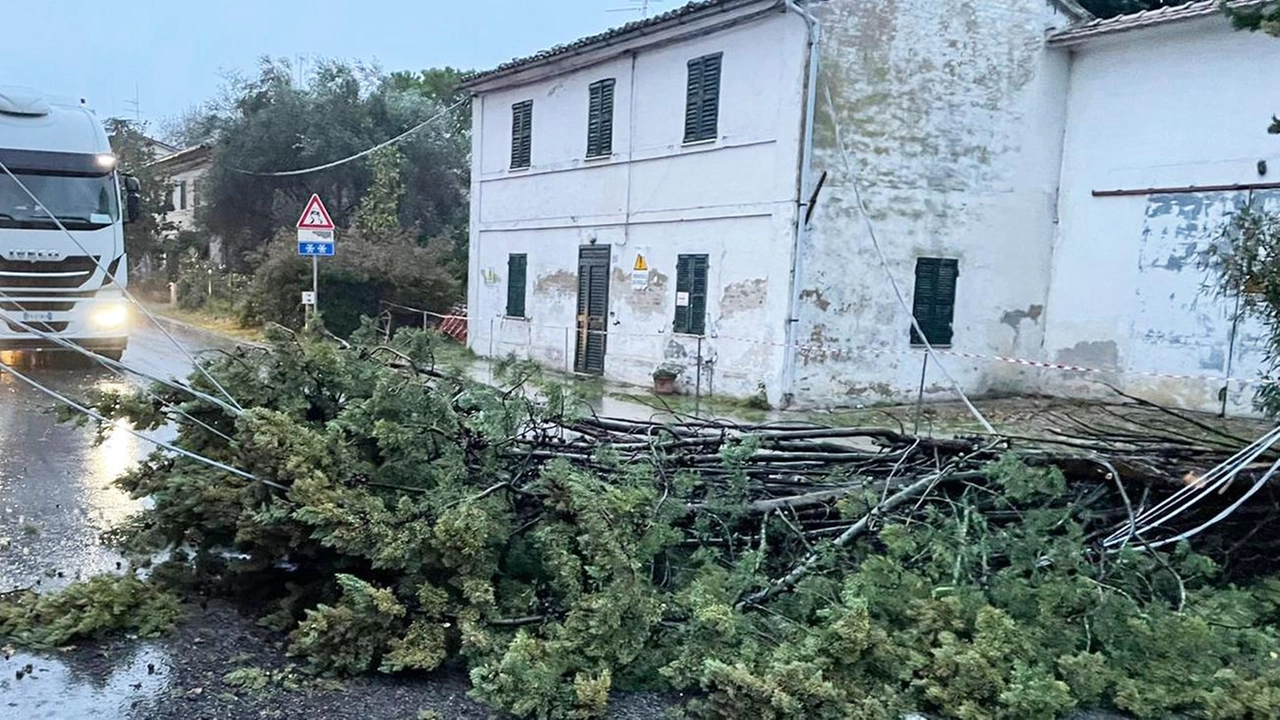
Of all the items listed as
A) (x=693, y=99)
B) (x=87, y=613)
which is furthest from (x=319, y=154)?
(x=87, y=613)

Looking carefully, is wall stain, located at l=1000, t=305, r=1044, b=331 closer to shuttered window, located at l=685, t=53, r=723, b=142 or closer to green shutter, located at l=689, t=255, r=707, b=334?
Result: green shutter, located at l=689, t=255, r=707, b=334

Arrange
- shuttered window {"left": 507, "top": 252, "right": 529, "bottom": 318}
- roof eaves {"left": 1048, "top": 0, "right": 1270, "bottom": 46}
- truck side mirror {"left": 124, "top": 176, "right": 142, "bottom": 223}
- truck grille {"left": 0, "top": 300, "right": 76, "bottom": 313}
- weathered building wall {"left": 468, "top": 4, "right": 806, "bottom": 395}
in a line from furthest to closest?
shuttered window {"left": 507, "top": 252, "right": 529, "bottom": 318} → truck side mirror {"left": 124, "top": 176, "right": 142, "bottom": 223} → weathered building wall {"left": 468, "top": 4, "right": 806, "bottom": 395} → truck grille {"left": 0, "top": 300, "right": 76, "bottom": 313} → roof eaves {"left": 1048, "top": 0, "right": 1270, "bottom": 46}

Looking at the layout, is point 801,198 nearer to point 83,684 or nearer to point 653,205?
point 653,205

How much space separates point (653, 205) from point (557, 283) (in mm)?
3154

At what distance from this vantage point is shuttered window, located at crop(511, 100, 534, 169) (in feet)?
62.4

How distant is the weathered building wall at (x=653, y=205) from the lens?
13.7 metres

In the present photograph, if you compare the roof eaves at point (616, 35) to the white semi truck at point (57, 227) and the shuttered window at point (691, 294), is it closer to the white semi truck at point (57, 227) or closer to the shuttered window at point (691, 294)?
the shuttered window at point (691, 294)

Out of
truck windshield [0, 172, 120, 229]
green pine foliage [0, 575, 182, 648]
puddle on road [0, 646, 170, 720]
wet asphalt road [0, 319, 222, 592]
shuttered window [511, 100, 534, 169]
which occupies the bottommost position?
wet asphalt road [0, 319, 222, 592]

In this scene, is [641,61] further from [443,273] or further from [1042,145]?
[443,273]

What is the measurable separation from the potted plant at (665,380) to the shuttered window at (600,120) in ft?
14.1

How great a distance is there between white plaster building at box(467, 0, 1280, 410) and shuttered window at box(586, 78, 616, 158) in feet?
1.49

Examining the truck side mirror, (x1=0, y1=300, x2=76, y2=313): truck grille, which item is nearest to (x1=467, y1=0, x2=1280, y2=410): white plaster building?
the truck side mirror

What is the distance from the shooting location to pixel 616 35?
15914mm

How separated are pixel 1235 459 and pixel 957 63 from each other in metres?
10.3
